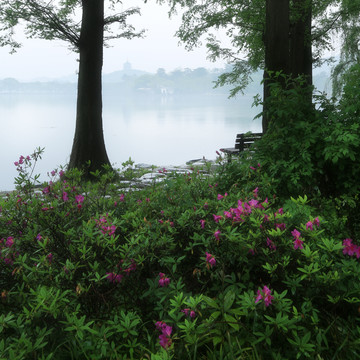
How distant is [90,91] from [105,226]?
772 centimetres

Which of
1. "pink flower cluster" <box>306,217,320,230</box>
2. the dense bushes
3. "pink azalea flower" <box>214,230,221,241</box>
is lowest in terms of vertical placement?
"pink azalea flower" <box>214,230,221,241</box>

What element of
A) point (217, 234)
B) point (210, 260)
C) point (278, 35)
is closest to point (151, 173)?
point (278, 35)

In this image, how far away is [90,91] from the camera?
988 centimetres

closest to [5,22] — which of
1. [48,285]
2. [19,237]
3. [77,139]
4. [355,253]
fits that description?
[77,139]

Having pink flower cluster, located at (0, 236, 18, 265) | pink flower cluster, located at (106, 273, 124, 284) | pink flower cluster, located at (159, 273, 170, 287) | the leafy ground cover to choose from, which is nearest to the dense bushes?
the leafy ground cover

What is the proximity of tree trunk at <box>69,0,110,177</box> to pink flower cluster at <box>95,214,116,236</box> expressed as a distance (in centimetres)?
705

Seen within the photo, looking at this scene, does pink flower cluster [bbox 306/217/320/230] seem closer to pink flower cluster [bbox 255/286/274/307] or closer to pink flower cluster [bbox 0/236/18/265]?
pink flower cluster [bbox 255/286/274/307]

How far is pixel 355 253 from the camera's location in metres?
2.71

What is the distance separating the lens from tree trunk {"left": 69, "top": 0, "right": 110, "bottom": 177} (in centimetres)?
Answer: 973

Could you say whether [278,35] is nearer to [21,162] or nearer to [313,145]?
[313,145]

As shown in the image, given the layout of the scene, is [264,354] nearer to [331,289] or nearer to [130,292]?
[331,289]

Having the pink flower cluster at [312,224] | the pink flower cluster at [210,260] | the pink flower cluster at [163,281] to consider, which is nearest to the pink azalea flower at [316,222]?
the pink flower cluster at [312,224]

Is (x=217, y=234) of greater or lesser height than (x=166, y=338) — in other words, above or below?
A: above

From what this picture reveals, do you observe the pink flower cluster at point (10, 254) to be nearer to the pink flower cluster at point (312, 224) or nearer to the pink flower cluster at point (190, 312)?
the pink flower cluster at point (190, 312)
